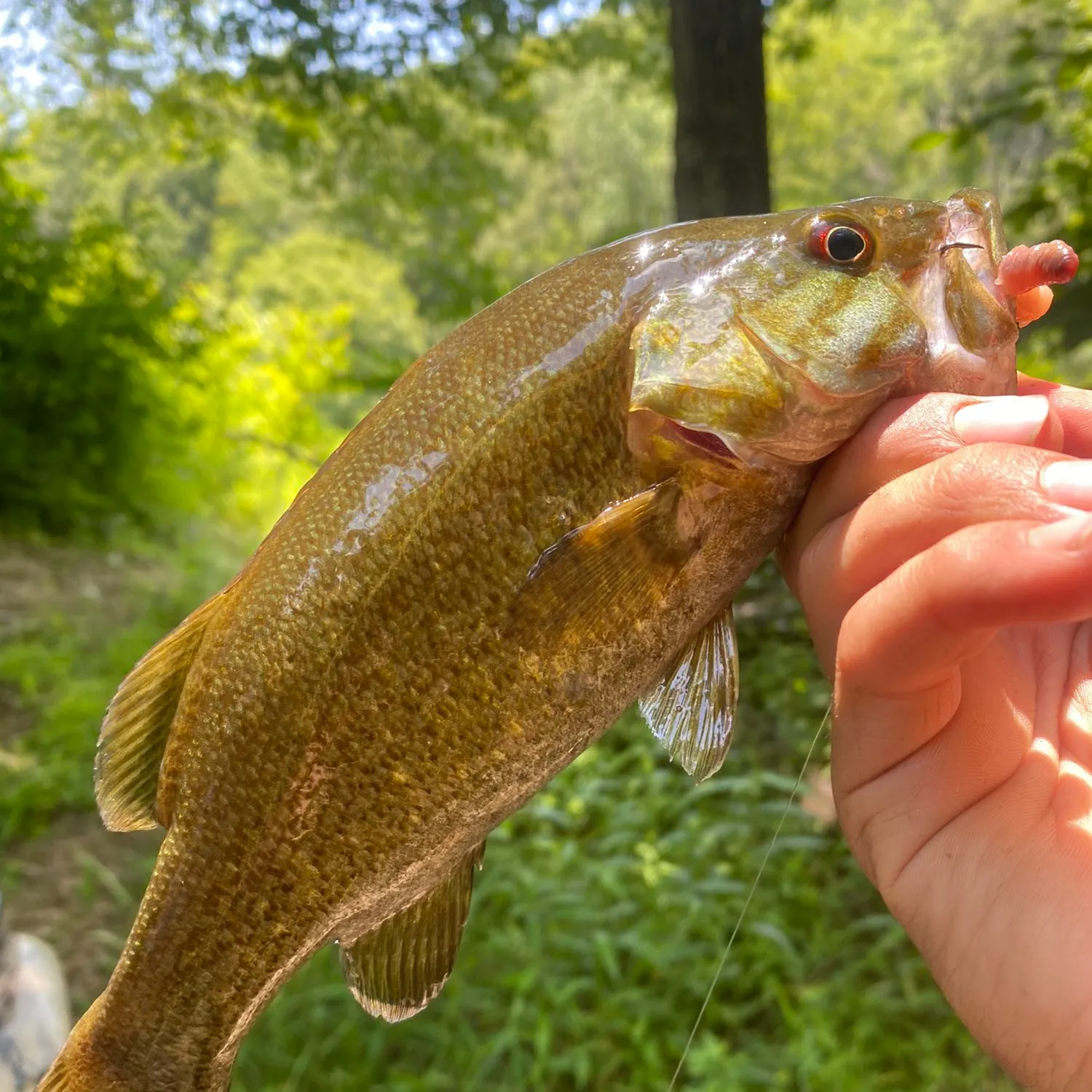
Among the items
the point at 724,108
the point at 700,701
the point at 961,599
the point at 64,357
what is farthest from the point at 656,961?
the point at 64,357

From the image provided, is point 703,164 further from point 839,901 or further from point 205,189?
point 205,189

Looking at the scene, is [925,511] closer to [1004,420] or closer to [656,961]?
[1004,420]

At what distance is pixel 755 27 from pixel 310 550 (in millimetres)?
4100

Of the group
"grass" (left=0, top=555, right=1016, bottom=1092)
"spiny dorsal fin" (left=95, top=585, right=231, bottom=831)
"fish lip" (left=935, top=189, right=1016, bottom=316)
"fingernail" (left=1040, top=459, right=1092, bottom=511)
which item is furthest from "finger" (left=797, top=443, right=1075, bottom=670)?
"grass" (left=0, top=555, right=1016, bottom=1092)

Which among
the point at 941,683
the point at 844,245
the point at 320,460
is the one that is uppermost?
the point at 844,245

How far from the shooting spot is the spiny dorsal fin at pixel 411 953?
1359 millimetres

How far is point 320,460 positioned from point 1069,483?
24.0 feet

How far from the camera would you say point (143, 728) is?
133cm

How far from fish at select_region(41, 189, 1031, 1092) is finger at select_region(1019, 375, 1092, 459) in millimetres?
145

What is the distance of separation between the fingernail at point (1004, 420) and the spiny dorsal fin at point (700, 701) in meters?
0.45

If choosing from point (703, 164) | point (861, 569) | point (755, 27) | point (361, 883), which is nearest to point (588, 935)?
point (361, 883)

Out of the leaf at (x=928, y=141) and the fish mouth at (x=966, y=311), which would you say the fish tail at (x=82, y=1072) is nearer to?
the fish mouth at (x=966, y=311)

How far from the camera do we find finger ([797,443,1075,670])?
2.78 feet

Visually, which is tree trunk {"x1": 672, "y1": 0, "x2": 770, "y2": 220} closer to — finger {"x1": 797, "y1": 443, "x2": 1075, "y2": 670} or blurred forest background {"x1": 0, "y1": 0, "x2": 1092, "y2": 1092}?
blurred forest background {"x1": 0, "y1": 0, "x2": 1092, "y2": 1092}
